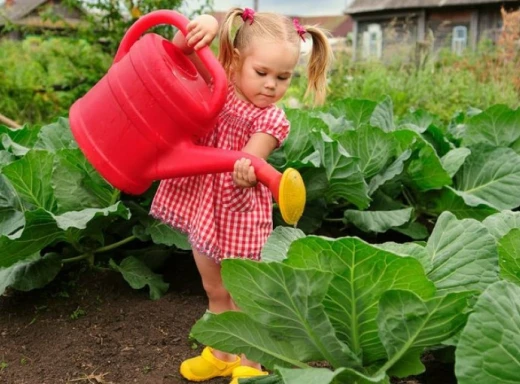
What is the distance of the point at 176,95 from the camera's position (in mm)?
2010

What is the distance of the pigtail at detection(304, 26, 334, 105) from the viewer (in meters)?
2.40

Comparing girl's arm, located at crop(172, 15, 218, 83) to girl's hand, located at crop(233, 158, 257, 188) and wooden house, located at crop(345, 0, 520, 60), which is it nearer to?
girl's hand, located at crop(233, 158, 257, 188)

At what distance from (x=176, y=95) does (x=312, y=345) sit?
0.80 m

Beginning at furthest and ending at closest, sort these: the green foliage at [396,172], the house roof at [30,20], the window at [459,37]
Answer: the window at [459,37], the house roof at [30,20], the green foliage at [396,172]

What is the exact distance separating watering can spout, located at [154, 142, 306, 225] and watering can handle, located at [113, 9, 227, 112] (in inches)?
5.4

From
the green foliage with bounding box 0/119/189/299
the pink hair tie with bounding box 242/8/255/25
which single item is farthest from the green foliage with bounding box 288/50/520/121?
the pink hair tie with bounding box 242/8/255/25

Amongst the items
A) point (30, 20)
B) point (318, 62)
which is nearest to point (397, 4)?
point (30, 20)

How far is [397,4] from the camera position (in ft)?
82.3

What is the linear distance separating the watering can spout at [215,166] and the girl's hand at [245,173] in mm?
13

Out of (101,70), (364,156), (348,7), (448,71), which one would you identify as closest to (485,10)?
(348,7)

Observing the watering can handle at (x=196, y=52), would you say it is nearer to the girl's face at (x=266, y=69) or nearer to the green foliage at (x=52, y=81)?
the girl's face at (x=266, y=69)

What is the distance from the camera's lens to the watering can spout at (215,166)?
6.30ft

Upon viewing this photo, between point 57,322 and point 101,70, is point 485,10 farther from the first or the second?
point 57,322

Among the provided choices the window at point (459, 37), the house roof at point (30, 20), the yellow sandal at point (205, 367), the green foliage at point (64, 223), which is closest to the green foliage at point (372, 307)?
the yellow sandal at point (205, 367)
